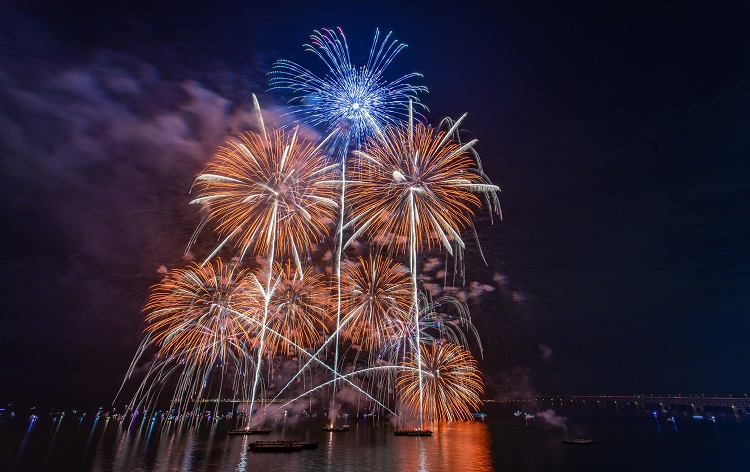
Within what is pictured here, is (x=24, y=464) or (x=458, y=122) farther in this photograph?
(x=24, y=464)

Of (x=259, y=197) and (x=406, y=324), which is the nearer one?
(x=259, y=197)

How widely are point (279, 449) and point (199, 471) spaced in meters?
16.5

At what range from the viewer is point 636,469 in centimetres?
5450

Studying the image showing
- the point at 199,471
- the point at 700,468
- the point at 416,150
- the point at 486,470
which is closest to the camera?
the point at 416,150

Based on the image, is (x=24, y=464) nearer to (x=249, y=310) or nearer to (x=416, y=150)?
(x=249, y=310)

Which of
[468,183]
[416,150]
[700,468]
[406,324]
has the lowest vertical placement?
[700,468]

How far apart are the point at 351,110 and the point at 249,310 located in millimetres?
24586

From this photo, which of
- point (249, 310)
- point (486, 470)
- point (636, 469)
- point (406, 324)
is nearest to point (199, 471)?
point (249, 310)

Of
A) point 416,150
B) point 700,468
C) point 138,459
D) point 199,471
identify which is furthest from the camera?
point 700,468

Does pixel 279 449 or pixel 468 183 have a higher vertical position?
pixel 468 183

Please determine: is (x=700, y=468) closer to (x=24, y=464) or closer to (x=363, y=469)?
(x=363, y=469)

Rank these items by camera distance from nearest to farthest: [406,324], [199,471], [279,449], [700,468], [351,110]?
[351,110] < [199,471] < [406,324] < [279,449] < [700,468]

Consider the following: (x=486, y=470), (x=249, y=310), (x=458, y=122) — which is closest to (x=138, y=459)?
(x=249, y=310)

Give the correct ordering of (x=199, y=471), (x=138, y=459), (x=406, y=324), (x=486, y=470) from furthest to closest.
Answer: (x=138, y=459) → (x=406, y=324) → (x=486, y=470) → (x=199, y=471)
